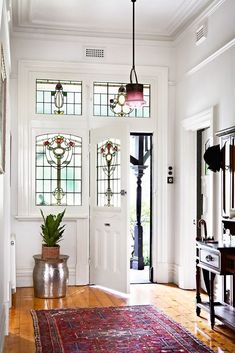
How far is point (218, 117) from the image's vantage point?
556 centimetres

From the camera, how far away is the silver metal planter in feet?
20.0

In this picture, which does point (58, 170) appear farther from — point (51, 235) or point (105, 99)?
point (105, 99)

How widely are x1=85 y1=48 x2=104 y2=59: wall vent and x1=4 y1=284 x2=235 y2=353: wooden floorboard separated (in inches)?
123

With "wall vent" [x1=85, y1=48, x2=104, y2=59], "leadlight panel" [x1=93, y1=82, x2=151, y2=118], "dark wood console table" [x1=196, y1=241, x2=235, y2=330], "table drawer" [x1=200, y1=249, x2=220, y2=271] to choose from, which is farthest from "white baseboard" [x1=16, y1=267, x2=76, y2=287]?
"wall vent" [x1=85, y1=48, x2=104, y2=59]

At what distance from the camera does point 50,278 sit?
610 cm

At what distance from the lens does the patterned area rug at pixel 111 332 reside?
163 inches

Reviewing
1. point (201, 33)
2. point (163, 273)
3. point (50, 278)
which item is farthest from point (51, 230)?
point (201, 33)

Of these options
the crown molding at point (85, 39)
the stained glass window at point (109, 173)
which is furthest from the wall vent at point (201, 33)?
the stained glass window at point (109, 173)

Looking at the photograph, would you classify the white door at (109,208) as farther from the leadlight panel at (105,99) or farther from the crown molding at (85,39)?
the crown molding at (85,39)

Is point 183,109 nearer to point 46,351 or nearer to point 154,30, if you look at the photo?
point 154,30

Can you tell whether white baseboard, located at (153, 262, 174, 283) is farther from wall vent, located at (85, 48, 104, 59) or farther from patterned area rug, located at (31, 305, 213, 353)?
wall vent, located at (85, 48, 104, 59)

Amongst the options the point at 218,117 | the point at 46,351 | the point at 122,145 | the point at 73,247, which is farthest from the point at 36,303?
the point at 218,117

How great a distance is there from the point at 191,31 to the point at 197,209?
2.30m

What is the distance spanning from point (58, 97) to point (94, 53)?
2.57 ft
